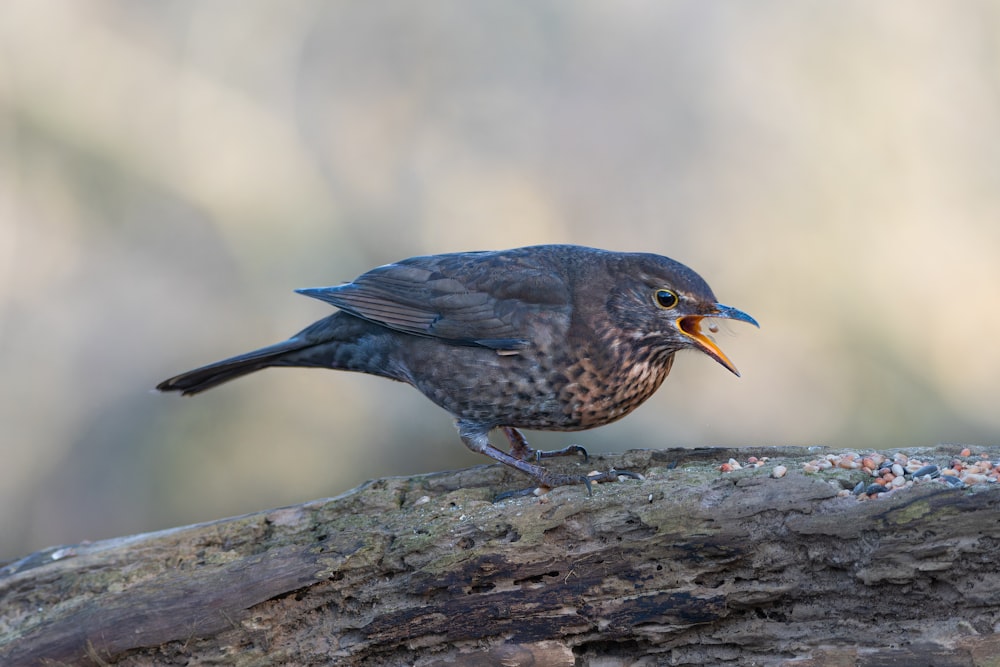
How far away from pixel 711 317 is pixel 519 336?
0.86m

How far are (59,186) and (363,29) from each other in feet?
9.18

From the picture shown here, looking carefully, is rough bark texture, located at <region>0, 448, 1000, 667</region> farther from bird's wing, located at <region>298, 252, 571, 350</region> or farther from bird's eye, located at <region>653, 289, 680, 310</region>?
bird's wing, located at <region>298, 252, 571, 350</region>

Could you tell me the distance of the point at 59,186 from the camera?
298 inches

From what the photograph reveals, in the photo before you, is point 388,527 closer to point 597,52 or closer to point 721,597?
point 721,597

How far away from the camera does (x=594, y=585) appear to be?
137 inches

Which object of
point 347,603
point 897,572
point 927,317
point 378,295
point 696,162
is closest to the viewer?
point 897,572

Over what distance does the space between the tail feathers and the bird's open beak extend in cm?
189

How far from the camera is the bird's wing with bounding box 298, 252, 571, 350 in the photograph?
14.6ft

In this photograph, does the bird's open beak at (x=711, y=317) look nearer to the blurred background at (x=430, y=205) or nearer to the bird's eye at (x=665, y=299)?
the bird's eye at (x=665, y=299)

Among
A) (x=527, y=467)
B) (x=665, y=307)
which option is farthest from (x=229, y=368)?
(x=665, y=307)

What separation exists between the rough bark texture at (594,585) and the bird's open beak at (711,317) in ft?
1.34

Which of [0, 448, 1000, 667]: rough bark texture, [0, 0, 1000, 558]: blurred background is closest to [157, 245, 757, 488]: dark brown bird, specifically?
[0, 448, 1000, 667]: rough bark texture

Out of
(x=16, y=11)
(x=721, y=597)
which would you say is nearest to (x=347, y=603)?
(x=721, y=597)

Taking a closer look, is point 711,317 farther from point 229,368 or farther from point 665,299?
point 229,368
